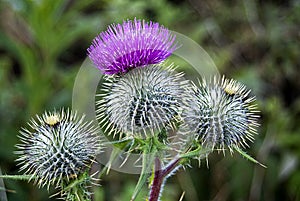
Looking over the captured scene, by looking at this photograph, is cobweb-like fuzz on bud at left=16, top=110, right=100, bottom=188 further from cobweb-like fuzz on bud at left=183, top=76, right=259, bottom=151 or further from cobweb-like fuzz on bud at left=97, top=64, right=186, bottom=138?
cobweb-like fuzz on bud at left=183, top=76, right=259, bottom=151

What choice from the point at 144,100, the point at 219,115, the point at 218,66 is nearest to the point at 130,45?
the point at 144,100

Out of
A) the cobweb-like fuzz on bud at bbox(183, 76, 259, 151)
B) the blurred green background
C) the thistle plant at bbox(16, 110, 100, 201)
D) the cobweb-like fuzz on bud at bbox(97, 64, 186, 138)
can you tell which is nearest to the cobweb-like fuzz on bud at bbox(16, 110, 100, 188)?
the thistle plant at bbox(16, 110, 100, 201)

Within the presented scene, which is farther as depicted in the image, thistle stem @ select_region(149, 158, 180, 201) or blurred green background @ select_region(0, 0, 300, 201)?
blurred green background @ select_region(0, 0, 300, 201)

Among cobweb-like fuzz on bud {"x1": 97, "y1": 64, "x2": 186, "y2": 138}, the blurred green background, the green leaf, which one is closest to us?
the green leaf

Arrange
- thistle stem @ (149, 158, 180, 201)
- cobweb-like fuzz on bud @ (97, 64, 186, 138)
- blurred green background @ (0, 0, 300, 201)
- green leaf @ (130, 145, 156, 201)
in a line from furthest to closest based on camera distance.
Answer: blurred green background @ (0, 0, 300, 201) → cobweb-like fuzz on bud @ (97, 64, 186, 138) → thistle stem @ (149, 158, 180, 201) → green leaf @ (130, 145, 156, 201)

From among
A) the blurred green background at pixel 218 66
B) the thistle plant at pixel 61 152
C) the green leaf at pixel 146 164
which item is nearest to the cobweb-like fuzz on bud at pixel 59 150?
the thistle plant at pixel 61 152

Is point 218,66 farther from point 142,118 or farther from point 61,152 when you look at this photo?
point 61,152

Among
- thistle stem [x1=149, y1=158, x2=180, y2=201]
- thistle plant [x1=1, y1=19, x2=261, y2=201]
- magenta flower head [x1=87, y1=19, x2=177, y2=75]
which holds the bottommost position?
thistle stem [x1=149, y1=158, x2=180, y2=201]

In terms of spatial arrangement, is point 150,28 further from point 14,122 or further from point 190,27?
point 190,27
